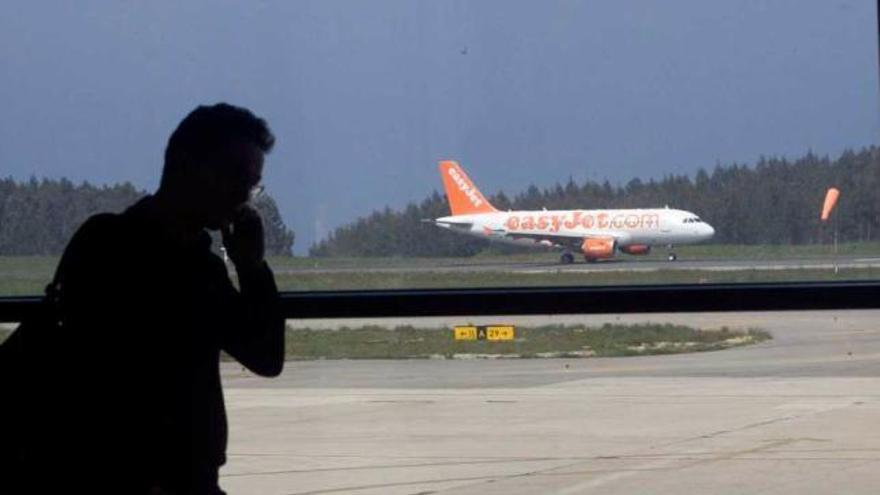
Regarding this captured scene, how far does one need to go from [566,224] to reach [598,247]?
0.40 feet

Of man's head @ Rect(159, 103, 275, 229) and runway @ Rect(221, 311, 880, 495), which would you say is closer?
man's head @ Rect(159, 103, 275, 229)

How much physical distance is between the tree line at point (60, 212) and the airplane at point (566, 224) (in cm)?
42

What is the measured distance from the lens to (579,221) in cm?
398

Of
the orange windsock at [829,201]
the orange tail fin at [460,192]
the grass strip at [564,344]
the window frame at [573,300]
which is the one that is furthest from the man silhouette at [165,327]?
the grass strip at [564,344]

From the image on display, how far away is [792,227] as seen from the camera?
3854mm

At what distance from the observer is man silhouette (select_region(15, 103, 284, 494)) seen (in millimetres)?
2531

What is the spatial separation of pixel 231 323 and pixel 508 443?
10252mm

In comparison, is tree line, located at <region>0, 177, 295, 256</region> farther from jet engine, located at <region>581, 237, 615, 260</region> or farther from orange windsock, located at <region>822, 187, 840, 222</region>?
orange windsock, located at <region>822, 187, 840, 222</region>

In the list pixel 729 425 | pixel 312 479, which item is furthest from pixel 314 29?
pixel 729 425

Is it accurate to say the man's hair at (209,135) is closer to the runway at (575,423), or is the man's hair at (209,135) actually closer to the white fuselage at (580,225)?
the white fuselage at (580,225)

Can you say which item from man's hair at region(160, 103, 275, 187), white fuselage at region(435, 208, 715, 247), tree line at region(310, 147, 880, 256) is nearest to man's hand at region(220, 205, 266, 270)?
man's hair at region(160, 103, 275, 187)

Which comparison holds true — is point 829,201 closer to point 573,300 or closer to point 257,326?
point 573,300

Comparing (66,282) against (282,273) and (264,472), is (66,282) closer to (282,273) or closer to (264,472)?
(282,273)

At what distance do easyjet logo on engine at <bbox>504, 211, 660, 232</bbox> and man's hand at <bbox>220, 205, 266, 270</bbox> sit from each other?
47.4 inches
